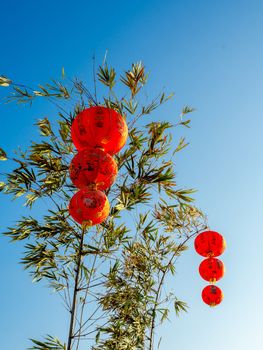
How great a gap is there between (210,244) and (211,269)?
1.26ft

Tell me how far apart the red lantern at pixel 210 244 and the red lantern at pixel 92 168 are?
Answer: 2249mm

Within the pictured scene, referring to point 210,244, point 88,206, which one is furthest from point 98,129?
point 210,244

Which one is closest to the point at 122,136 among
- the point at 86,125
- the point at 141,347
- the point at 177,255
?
the point at 86,125

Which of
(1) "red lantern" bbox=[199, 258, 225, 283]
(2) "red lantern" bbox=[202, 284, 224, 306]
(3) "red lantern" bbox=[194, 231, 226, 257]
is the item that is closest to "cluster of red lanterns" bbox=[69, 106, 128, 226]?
(3) "red lantern" bbox=[194, 231, 226, 257]

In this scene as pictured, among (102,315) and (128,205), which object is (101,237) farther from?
(102,315)

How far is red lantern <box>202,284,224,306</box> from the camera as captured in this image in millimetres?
4555

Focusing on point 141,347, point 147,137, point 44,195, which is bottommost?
point 141,347

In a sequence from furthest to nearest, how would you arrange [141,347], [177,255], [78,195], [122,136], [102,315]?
[177,255]
[141,347]
[102,315]
[122,136]
[78,195]

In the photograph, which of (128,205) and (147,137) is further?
(147,137)

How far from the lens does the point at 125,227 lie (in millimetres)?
4102

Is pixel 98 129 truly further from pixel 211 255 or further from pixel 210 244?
pixel 211 255

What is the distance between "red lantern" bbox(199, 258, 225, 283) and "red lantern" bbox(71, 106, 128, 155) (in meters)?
2.51

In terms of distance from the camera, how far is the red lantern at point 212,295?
14.9 ft

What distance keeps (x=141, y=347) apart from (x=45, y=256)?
72.1 inches
